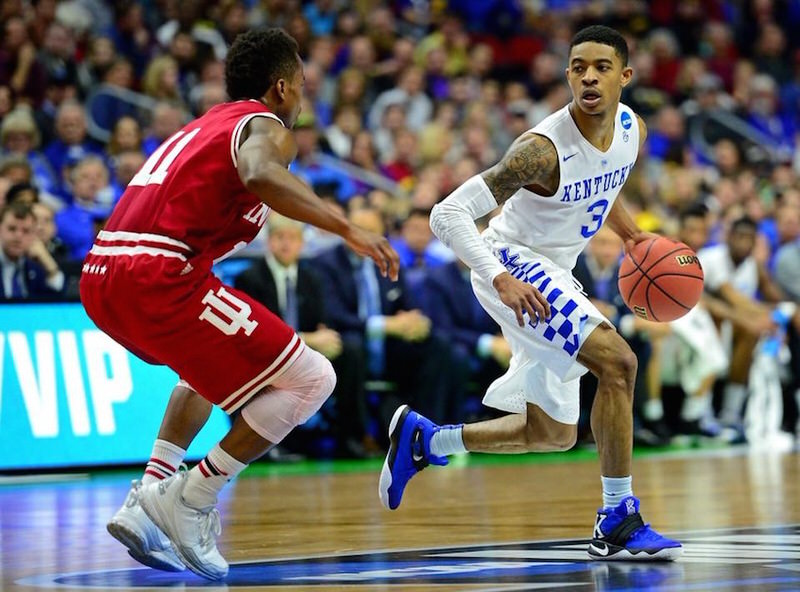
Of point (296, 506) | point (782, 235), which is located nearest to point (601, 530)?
point (296, 506)

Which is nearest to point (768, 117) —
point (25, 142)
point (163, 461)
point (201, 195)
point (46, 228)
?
point (25, 142)

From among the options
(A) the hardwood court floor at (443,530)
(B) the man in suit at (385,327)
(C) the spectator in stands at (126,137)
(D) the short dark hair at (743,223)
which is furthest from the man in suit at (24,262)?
(D) the short dark hair at (743,223)

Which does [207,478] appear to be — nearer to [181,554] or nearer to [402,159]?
[181,554]

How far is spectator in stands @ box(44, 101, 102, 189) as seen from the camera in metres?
12.0

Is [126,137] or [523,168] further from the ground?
[126,137]

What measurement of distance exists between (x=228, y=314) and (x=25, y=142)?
7.29 meters

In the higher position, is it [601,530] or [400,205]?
[400,205]

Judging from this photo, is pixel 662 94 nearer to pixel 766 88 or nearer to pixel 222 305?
pixel 766 88

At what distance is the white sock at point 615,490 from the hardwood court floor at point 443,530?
0.87 feet

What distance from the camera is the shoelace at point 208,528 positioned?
16.3 feet

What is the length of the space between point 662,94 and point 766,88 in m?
1.43

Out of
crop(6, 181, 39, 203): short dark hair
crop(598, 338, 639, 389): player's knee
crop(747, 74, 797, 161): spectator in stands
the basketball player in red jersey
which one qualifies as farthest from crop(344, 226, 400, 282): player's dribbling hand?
crop(747, 74, 797, 161): spectator in stands

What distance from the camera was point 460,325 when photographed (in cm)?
1183

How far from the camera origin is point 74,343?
977 cm
